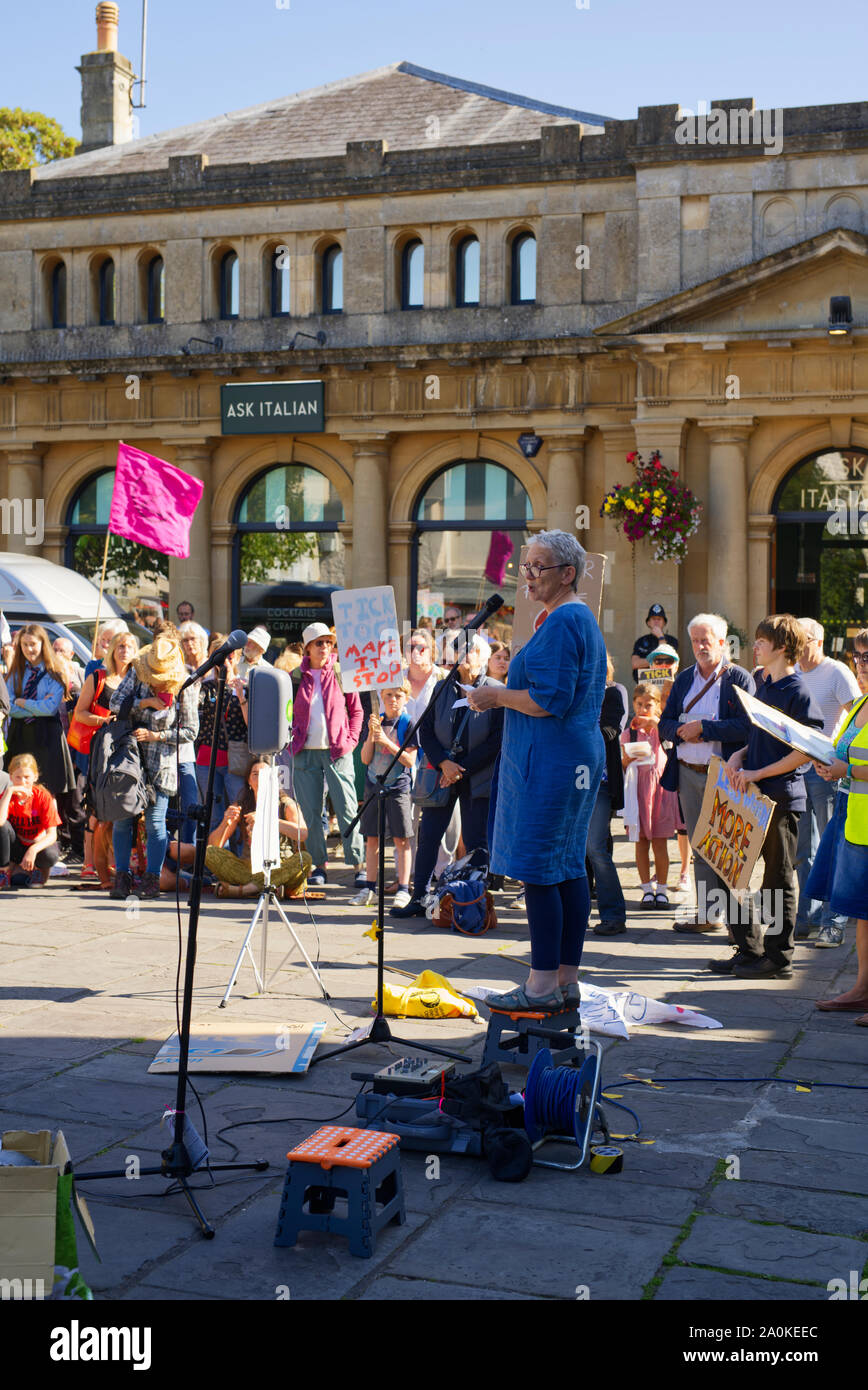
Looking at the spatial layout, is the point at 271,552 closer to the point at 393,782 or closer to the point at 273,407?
the point at 273,407

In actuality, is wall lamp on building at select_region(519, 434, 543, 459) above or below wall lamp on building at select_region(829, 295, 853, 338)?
below

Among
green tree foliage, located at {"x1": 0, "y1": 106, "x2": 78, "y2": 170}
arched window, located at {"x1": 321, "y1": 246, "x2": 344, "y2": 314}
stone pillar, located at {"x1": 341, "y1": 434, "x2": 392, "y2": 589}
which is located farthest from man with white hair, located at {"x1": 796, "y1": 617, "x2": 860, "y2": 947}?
green tree foliage, located at {"x1": 0, "y1": 106, "x2": 78, "y2": 170}

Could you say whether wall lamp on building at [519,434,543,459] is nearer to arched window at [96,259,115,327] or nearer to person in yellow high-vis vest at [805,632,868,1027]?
arched window at [96,259,115,327]

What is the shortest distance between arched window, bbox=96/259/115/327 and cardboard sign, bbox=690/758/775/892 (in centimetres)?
2144

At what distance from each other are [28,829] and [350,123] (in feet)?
66.0

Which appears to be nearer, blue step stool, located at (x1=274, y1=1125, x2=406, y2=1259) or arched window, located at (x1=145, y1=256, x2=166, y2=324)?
blue step stool, located at (x1=274, y1=1125, x2=406, y2=1259)

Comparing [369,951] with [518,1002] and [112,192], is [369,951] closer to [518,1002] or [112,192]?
[518,1002]

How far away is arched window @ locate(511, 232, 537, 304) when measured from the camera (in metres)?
24.8

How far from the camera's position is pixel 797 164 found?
22469 mm

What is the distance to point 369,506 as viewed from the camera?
25562mm

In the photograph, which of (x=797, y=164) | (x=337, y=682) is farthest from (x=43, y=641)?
(x=797, y=164)

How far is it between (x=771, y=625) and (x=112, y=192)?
847 inches

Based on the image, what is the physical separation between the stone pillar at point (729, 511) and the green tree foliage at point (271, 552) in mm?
7608

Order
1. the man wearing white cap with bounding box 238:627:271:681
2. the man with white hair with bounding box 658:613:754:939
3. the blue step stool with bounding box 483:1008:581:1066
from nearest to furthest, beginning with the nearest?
the blue step stool with bounding box 483:1008:581:1066, the man with white hair with bounding box 658:613:754:939, the man wearing white cap with bounding box 238:627:271:681
